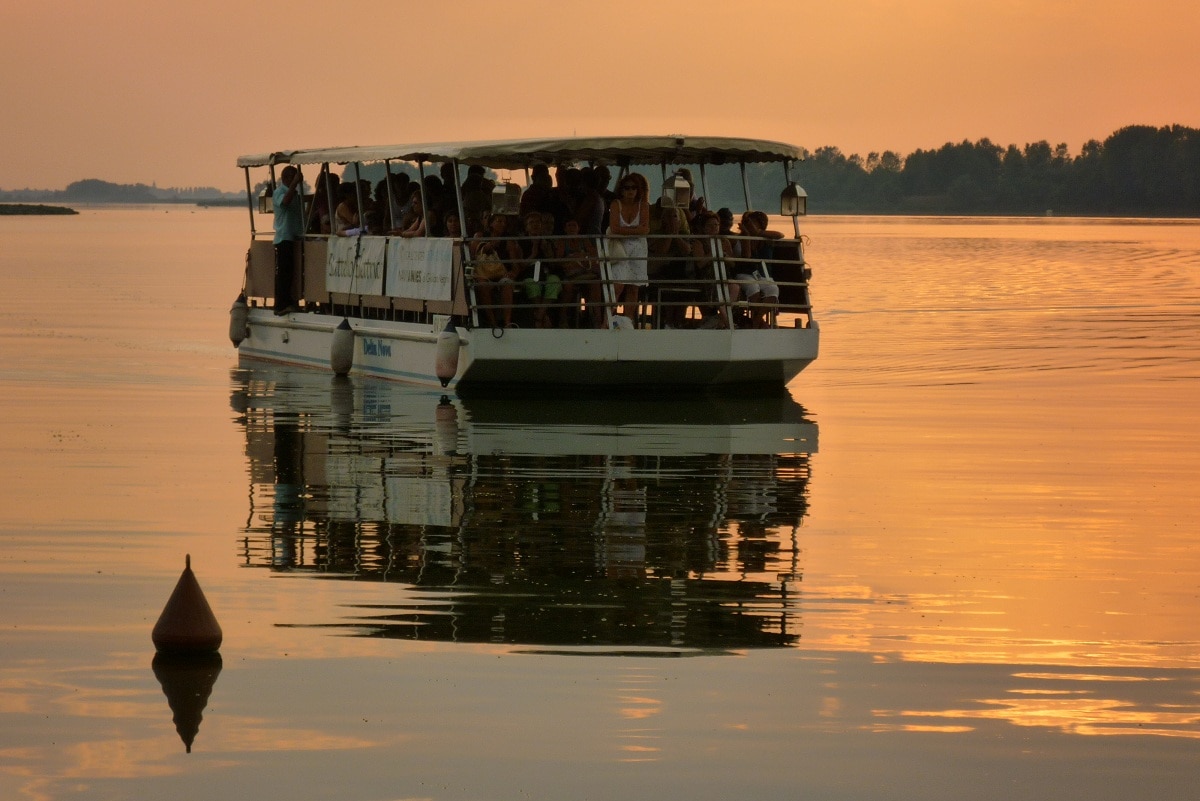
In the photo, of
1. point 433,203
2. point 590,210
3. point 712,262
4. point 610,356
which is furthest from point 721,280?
point 433,203

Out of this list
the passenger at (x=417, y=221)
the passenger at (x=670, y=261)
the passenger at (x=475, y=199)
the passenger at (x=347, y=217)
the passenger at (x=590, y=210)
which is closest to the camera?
the passenger at (x=670, y=261)

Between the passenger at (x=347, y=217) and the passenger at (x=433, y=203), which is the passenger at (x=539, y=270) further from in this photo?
the passenger at (x=347, y=217)

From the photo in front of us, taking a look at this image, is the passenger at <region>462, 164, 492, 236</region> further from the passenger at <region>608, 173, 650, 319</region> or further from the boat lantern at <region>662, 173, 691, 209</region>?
the boat lantern at <region>662, 173, 691, 209</region>

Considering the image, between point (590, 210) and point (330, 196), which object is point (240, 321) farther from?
point (590, 210)

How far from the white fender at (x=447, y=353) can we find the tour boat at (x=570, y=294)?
16 mm

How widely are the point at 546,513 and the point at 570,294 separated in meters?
9.55

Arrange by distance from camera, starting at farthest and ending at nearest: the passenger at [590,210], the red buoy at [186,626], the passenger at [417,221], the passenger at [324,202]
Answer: the passenger at [324,202], the passenger at [417,221], the passenger at [590,210], the red buoy at [186,626]

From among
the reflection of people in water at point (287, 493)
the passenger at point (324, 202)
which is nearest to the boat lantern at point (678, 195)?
the reflection of people in water at point (287, 493)

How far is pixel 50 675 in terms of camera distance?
956 cm

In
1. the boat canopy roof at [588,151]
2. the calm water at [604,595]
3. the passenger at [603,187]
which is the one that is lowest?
the calm water at [604,595]

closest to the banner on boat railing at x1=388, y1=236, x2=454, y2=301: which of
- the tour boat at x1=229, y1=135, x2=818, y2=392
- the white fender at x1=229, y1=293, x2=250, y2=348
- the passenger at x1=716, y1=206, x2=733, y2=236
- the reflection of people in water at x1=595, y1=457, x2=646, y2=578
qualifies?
the tour boat at x1=229, y1=135, x2=818, y2=392

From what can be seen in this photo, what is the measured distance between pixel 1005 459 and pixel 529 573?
747 cm

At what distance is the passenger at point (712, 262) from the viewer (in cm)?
2416

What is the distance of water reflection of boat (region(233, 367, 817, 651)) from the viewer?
36.4 ft
